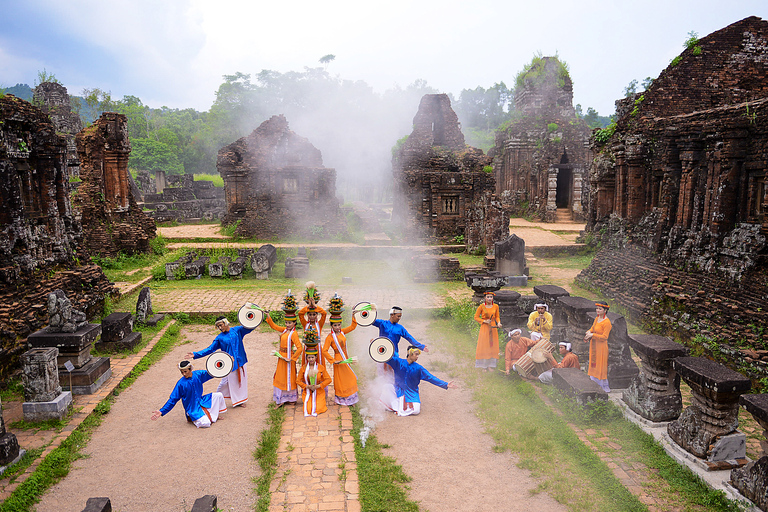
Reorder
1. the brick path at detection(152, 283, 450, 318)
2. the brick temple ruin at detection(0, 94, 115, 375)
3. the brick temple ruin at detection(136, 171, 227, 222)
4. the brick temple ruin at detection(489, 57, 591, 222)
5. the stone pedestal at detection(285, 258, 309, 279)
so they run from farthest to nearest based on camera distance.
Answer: the brick temple ruin at detection(489, 57, 591, 222) < the brick temple ruin at detection(136, 171, 227, 222) < the stone pedestal at detection(285, 258, 309, 279) < the brick path at detection(152, 283, 450, 318) < the brick temple ruin at detection(0, 94, 115, 375)

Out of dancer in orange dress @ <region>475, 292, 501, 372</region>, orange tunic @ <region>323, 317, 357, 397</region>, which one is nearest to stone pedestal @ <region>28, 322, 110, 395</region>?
orange tunic @ <region>323, 317, 357, 397</region>

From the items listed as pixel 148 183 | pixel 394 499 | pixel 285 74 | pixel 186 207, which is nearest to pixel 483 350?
pixel 394 499

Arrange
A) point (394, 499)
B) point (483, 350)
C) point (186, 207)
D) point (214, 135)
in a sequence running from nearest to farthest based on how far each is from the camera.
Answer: point (394, 499) → point (483, 350) → point (186, 207) → point (214, 135)

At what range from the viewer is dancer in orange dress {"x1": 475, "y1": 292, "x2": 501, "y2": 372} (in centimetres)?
799

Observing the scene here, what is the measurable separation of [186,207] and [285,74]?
29580mm

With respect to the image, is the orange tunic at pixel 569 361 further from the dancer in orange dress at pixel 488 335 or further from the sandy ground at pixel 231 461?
the sandy ground at pixel 231 461

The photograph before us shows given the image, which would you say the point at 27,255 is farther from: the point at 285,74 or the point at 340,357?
the point at 285,74

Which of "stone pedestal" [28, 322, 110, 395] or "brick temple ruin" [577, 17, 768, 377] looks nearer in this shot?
"stone pedestal" [28, 322, 110, 395]

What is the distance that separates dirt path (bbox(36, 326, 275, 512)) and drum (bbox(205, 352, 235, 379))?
66 centimetres

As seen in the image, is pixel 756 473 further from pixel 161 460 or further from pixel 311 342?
pixel 161 460

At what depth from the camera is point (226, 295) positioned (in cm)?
1248

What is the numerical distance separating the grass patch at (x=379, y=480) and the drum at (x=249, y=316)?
2.12 meters

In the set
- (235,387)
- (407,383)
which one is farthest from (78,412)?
(407,383)

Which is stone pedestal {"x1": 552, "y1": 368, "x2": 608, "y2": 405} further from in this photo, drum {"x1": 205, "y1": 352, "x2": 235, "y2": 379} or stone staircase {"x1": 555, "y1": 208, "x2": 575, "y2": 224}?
stone staircase {"x1": 555, "y1": 208, "x2": 575, "y2": 224}
